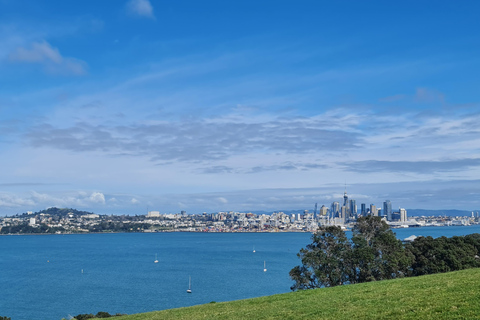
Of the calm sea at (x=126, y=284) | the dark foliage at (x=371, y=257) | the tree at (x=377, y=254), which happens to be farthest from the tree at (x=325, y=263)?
the calm sea at (x=126, y=284)

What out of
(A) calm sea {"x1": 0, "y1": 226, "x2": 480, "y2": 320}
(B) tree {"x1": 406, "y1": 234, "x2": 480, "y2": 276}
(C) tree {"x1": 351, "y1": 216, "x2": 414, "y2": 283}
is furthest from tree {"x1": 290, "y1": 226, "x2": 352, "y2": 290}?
(A) calm sea {"x1": 0, "y1": 226, "x2": 480, "y2": 320}

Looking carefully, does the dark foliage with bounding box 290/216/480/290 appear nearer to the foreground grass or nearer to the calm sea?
the foreground grass

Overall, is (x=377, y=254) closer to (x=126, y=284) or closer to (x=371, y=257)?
(x=371, y=257)

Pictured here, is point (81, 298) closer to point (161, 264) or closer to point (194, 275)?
point (194, 275)

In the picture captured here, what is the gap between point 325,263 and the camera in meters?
37.6

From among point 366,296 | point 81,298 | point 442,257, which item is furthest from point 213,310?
point 81,298

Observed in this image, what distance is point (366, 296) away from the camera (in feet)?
52.9

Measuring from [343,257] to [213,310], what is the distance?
21.3 metres

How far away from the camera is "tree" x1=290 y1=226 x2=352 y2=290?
37.4 metres

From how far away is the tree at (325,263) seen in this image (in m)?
37.4

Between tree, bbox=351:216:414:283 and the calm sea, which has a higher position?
tree, bbox=351:216:414:283

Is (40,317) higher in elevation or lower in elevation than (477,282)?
lower

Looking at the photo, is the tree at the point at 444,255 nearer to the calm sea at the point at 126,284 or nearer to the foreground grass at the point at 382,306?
the foreground grass at the point at 382,306

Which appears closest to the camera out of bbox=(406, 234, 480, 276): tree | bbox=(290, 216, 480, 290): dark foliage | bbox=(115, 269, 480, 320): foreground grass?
bbox=(115, 269, 480, 320): foreground grass
